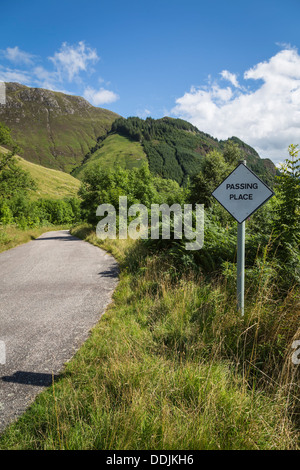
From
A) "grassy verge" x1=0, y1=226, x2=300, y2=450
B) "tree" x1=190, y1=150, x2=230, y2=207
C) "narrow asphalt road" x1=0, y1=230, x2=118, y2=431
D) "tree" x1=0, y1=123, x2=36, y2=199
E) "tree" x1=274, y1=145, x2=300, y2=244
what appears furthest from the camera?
"tree" x1=0, y1=123, x2=36, y2=199

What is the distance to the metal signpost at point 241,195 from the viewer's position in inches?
136

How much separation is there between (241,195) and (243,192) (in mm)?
51

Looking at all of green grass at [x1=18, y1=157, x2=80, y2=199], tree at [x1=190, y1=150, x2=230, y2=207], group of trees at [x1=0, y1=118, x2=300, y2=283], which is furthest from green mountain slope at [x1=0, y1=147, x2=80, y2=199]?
tree at [x1=190, y1=150, x2=230, y2=207]

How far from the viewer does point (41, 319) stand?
5051 millimetres

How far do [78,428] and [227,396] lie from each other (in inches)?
58.8

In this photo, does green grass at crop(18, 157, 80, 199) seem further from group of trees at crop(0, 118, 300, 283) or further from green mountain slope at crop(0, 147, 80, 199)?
group of trees at crop(0, 118, 300, 283)

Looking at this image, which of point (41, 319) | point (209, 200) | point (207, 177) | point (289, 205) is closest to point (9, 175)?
point (207, 177)

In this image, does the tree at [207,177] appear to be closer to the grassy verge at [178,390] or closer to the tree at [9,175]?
the tree at [9,175]

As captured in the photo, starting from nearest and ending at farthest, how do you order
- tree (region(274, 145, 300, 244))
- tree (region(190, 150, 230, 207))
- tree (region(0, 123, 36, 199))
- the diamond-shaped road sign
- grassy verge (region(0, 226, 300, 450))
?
grassy verge (region(0, 226, 300, 450)) → the diamond-shaped road sign → tree (region(274, 145, 300, 244)) → tree (region(190, 150, 230, 207)) → tree (region(0, 123, 36, 199))

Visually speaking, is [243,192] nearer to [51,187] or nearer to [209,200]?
[209,200]

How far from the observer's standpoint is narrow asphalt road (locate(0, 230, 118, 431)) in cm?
314
